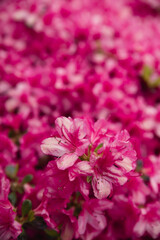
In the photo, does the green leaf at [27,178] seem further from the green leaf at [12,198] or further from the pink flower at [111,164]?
the pink flower at [111,164]

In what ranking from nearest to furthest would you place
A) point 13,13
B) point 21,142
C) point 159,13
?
1. point 21,142
2. point 13,13
3. point 159,13

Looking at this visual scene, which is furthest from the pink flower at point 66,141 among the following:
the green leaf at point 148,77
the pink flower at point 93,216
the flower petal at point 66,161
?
the green leaf at point 148,77

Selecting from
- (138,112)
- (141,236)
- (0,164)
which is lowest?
(141,236)

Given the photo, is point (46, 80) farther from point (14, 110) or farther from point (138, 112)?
point (138, 112)

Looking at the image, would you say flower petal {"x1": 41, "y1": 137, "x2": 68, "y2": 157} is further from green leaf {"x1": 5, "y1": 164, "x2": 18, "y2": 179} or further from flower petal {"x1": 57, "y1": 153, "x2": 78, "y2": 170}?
green leaf {"x1": 5, "y1": 164, "x2": 18, "y2": 179}

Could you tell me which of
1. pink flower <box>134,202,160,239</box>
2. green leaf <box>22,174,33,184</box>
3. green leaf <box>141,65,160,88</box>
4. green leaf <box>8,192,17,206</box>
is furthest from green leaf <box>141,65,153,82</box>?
green leaf <box>8,192,17,206</box>

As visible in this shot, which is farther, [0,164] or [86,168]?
[0,164]

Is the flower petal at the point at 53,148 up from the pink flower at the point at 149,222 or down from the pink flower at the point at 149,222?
up

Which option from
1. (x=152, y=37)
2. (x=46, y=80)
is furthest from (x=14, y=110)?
(x=152, y=37)

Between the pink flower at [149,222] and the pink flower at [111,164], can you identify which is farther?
the pink flower at [149,222]
